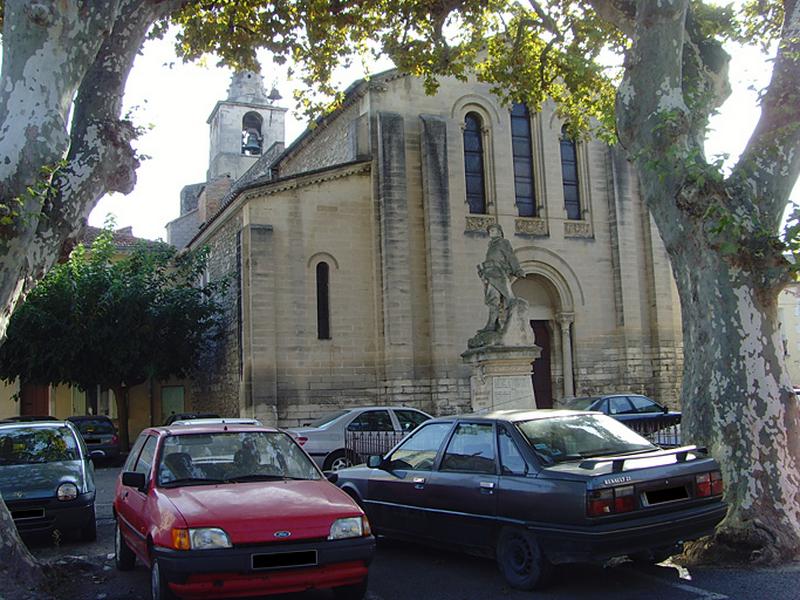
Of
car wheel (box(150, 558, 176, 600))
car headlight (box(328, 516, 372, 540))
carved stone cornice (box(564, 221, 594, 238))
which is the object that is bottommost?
car wheel (box(150, 558, 176, 600))

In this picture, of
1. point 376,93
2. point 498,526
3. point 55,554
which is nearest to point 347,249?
point 376,93

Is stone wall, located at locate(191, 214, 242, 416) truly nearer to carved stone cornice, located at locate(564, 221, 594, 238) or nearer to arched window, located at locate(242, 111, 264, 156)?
carved stone cornice, located at locate(564, 221, 594, 238)

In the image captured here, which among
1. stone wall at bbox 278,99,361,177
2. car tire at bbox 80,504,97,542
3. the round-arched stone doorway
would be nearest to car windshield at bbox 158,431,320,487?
car tire at bbox 80,504,97,542

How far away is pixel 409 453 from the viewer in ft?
25.9

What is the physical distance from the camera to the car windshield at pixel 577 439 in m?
6.59

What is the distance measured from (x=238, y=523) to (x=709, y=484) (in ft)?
12.3

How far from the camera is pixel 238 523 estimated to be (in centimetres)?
552

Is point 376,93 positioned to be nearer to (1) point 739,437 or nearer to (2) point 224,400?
(2) point 224,400

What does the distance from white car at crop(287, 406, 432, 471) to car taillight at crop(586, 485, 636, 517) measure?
8340 millimetres

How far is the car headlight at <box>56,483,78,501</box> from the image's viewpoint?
8.69m

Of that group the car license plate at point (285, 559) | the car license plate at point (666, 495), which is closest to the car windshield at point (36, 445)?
the car license plate at point (285, 559)

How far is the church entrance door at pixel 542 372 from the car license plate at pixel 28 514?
17.8 metres

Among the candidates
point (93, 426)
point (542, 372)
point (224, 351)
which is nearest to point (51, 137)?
point (93, 426)

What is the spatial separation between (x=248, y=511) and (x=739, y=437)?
4.63 m
